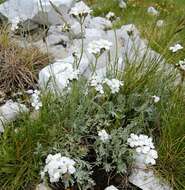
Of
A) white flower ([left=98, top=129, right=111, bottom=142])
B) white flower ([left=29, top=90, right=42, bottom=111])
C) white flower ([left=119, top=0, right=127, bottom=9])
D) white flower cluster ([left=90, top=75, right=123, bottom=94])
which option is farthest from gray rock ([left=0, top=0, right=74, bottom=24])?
white flower ([left=98, top=129, right=111, bottom=142])

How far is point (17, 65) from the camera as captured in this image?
19.1 feet

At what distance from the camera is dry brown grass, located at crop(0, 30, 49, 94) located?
5.71m

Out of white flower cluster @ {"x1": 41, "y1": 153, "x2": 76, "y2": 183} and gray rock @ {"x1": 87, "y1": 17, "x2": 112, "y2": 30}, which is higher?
white flower cluster @ {"x1": 41, "y1": 153, "x2": 76, "y2": 183}

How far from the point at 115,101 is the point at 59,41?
7.09ft

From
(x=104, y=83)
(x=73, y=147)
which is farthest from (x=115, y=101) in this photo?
(x=73, y=147)

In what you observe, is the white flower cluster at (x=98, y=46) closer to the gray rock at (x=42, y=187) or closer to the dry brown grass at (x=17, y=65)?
the gray rock at (x=42, y=187)

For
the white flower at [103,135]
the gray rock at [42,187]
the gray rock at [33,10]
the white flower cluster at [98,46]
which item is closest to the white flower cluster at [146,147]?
the white flower at [103,135]

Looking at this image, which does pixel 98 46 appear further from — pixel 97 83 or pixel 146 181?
pixel 146 181

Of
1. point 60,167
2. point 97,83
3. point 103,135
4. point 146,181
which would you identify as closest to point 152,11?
point 97,83

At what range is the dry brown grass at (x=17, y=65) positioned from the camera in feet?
18.7

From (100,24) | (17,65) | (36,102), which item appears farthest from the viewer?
(100,24)

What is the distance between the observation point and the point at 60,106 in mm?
4551

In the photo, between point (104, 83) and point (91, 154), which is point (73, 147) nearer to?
point (91, 154)

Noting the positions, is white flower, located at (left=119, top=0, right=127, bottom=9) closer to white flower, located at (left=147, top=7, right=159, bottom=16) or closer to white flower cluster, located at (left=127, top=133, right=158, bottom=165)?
white flower, located at (left=147, top=7, right=159, bottom=16)
